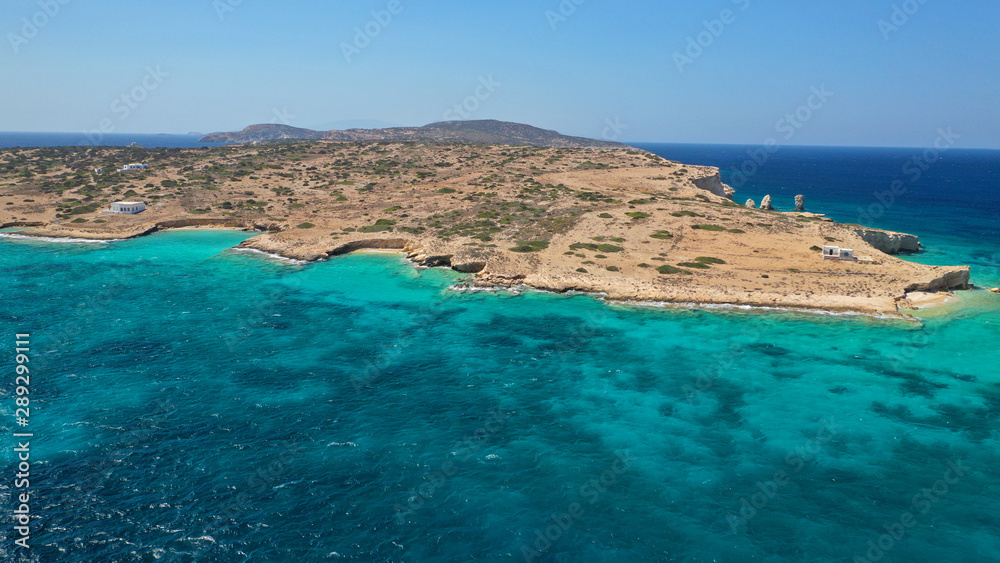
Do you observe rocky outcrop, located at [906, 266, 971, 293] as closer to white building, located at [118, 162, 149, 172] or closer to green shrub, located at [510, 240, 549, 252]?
green shrub, located at [510, 240, 549, 252]

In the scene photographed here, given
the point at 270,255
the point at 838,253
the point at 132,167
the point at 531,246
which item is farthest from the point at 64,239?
the point at 838,253

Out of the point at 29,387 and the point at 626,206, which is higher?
the point at 626,206

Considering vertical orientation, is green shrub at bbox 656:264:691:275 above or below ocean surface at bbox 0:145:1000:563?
above

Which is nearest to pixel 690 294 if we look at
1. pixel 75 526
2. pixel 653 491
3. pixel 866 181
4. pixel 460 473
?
pixel 653 491

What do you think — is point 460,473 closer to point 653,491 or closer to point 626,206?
point 653,491

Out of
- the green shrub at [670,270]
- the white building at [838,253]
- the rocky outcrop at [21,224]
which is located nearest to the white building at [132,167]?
the rocky outcrop at [21,224]

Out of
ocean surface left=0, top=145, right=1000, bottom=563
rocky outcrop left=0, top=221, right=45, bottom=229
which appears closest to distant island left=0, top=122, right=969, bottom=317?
rocky outcrop left=0, top=221, right=45, bottom=229
